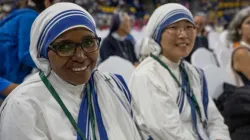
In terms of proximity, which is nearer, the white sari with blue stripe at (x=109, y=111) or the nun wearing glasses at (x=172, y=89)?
the white sari with blue stripe at (x=109, y=111)

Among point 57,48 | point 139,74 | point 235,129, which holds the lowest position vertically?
point 235,129

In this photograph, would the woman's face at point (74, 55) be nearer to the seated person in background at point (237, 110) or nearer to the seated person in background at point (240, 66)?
the seated person in background at point (237, 110)

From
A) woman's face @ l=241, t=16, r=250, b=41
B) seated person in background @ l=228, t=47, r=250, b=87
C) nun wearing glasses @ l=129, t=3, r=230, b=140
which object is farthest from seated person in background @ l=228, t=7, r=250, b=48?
nun wearing glasses @ l=129, t=3, r=230, b=140

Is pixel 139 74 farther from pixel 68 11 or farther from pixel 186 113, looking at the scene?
pixel 68 11

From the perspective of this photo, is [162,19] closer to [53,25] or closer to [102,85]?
[102,85]

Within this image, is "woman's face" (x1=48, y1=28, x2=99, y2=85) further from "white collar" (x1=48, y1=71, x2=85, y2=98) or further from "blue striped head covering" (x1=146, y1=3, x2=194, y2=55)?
"blue striped head covering" (x1=146, y1=3, x2=194, y2=55)

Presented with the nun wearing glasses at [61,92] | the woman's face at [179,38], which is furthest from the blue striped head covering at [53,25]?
the woman's face at [179,38]

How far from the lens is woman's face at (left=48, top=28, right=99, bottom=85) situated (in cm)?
132

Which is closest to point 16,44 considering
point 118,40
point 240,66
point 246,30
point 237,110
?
point 237,110

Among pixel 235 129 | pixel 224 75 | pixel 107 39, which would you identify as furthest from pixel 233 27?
pixel 107 39

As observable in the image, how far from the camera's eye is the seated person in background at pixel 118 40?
184 inches

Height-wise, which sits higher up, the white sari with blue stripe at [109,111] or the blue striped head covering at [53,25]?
the blue striped head covering at [53,25]

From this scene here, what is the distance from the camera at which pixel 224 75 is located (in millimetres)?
2801

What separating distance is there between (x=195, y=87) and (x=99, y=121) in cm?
85
